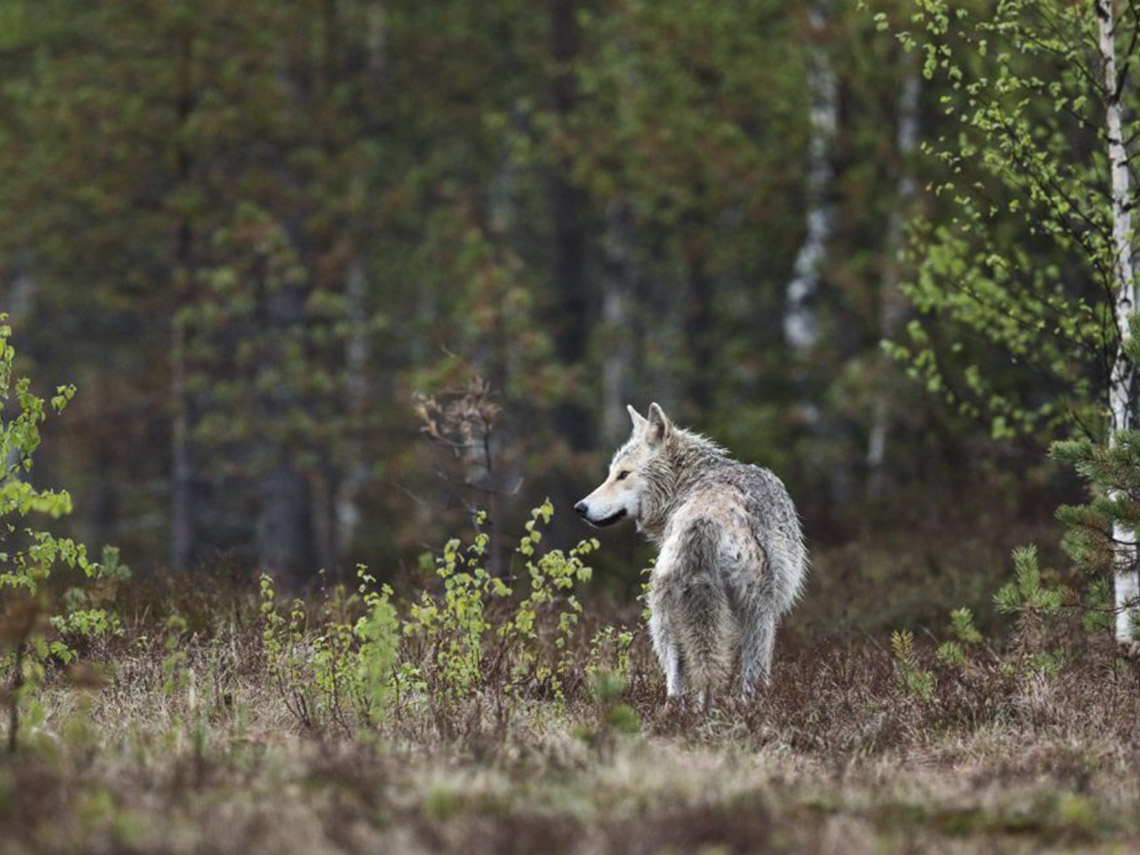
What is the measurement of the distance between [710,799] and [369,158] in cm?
1974

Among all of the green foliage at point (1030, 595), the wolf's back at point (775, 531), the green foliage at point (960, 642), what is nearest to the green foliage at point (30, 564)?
the wolf's back at point (775, 531)

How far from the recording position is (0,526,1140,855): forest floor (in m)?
5.13

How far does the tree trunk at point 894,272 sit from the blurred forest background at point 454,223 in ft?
0.18

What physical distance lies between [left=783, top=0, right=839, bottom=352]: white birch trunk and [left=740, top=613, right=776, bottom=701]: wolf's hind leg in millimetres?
13362

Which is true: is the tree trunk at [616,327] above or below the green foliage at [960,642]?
above

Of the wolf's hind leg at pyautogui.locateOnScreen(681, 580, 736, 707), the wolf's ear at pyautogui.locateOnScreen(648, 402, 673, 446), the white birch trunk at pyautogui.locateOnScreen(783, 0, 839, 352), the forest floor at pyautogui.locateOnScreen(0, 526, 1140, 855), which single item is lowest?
the forest floor at pyautogui.locateOnScreen(0, 526, 1140, 855)

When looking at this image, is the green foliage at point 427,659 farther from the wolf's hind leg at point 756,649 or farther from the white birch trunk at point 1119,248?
the white birch trunk at point 1119,248

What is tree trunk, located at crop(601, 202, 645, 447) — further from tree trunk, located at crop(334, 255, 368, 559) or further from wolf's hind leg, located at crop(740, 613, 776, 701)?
wolf's hind leg, located at crop(740, 613, 776, 701)

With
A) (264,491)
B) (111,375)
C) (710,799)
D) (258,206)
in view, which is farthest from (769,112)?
(710,799)

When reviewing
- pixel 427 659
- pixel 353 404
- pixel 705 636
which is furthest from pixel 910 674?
pixel 353 404

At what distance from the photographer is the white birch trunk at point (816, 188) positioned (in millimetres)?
21391

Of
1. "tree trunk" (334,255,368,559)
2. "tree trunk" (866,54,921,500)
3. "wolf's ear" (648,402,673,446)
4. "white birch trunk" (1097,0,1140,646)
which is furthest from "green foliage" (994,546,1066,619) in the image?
"tree trunk" (334,255,368,559)

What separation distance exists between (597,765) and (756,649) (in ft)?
8.83

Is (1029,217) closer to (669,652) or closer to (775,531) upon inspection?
(775,531)
